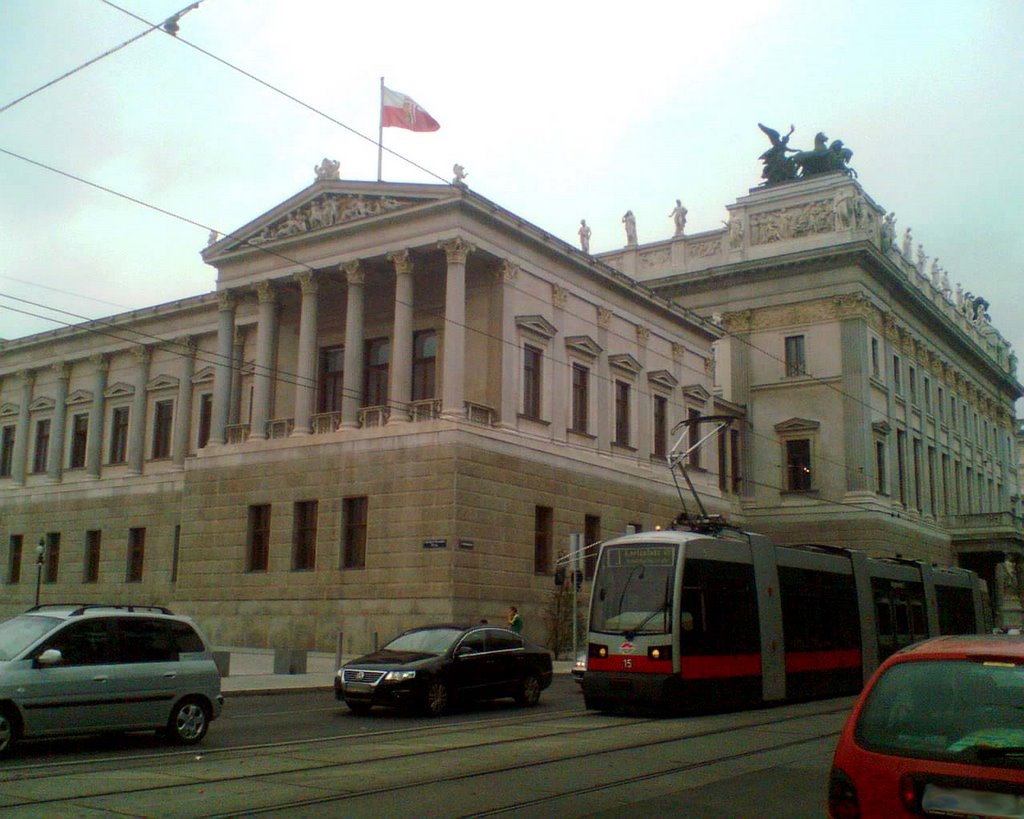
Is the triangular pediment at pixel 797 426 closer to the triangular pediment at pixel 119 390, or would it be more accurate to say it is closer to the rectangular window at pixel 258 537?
the rectangular window at pixel 258 537

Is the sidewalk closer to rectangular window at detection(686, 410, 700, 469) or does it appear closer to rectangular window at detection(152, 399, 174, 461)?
rectangular window at detection(152, 399, 174, 461)

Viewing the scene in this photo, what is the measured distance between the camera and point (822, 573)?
78.7 ft

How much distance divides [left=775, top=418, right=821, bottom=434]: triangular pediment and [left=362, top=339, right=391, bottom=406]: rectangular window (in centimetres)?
2461

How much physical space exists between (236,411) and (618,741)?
32.9 meters

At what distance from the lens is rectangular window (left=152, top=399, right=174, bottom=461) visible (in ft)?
169

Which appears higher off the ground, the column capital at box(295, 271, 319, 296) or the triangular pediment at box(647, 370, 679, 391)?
the column capital at box(295, 271, 319, 296)

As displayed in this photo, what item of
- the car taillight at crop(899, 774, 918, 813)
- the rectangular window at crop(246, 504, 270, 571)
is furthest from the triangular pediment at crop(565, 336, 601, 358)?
the car taillight at crop(899, 774, 918, 813)

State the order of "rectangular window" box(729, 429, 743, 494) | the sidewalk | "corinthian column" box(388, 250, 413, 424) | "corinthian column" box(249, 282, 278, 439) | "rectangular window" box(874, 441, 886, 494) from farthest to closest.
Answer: "rectangular window" box(729, 429, 743, 494) < "rectangular window" box(874, 441, 886, 494) < "corinthian column" box(249, 282, 278, 439) < "corinthian column" box(388, 250, 413, 424) < the sidewalk

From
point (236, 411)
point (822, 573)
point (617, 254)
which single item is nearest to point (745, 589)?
point (822, 573)

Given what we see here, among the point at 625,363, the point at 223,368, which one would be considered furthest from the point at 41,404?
the point at 625,363

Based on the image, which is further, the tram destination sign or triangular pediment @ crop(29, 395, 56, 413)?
triangular pediment @ crop(29, 395, 56, 413)

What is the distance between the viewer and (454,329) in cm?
3709

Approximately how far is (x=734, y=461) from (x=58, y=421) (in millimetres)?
34114

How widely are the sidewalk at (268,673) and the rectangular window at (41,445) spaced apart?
77.3ft
